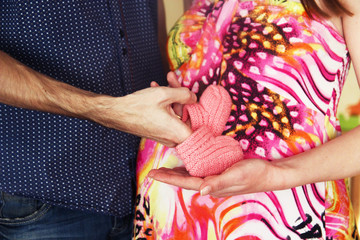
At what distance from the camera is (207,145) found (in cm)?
73

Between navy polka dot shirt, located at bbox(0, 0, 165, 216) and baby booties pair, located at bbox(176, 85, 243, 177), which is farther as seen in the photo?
navy polka dot shirt, located at bbox(0, 0, 165, 216)

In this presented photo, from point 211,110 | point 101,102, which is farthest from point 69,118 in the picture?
point 211,110

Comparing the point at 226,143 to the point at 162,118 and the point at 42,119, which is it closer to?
the point at 162,118

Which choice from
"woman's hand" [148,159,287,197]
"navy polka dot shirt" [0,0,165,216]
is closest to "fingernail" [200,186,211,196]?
"woman's hand" [148,159,287,197]

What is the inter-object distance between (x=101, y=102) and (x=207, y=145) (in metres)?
0.24

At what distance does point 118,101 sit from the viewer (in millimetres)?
738

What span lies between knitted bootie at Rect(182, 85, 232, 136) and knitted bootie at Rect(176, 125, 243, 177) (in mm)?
41

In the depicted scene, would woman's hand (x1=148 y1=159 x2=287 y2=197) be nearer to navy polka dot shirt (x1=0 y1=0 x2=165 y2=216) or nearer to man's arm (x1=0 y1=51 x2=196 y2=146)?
man's arm (x1=0 y1=51 x2=196 y2=146)

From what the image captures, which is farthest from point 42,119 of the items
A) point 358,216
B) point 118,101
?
point 358,216

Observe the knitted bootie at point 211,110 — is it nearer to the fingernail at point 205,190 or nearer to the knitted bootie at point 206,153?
the knitted bootie at point 206,153

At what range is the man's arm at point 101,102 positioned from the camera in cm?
72

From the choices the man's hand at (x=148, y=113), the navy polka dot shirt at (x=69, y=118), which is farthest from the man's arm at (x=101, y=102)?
the navy polka dot shirt at (x=69, y=118)

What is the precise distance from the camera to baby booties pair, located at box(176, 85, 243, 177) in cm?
72

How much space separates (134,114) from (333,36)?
1.55 ft
